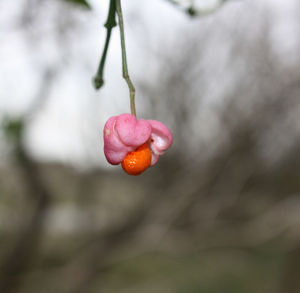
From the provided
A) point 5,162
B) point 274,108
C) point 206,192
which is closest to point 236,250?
point 206,192

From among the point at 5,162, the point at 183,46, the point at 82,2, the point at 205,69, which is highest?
the point at 183,46

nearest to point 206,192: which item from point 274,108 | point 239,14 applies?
point 274,108

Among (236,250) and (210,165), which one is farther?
(236,250)

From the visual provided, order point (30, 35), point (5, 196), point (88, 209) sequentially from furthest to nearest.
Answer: point (88, 209) → point (5, 196) → point (30, 35)

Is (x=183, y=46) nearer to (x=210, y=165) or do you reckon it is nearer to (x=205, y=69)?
(x=205, y=69)

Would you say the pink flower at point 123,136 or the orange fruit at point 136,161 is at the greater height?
the pink flower at point 123,136

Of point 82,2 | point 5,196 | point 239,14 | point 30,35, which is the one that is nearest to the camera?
point 82,2

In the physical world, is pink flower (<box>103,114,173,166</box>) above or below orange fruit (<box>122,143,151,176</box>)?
above

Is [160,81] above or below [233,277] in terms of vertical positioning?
above
